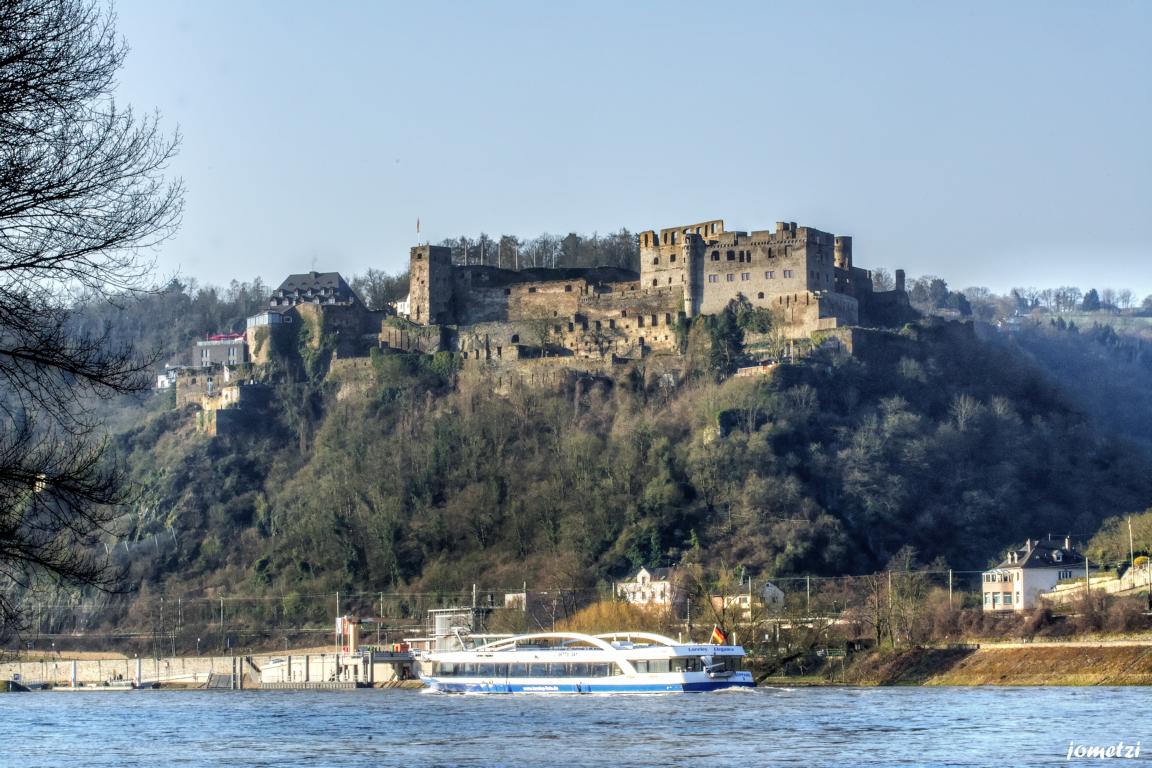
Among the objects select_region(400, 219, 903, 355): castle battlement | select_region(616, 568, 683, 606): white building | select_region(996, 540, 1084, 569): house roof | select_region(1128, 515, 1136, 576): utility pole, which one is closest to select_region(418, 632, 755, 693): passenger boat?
select_region(616, 568, 683, 606): white building

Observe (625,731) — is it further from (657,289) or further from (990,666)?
(657,289)

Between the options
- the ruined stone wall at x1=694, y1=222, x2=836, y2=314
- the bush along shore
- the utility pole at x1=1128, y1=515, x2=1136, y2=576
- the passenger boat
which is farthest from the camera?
the ruined stone wall at x1=694, y1=222, x2=836, y2=314

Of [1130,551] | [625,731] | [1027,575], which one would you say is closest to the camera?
[625,731]

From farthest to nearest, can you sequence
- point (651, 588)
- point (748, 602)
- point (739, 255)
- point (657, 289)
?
point (657, 289) → point (739, 255) → point (651, 588) → point (748, 602)

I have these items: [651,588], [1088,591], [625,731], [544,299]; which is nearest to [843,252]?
[544,299]

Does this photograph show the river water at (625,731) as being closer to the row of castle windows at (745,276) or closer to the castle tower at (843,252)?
the row of castle windows at (745,276)

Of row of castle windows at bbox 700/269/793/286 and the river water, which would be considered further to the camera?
row of castle windows at bbox 700/269/793/286

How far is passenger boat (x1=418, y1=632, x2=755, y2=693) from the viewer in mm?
78562

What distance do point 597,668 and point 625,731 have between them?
24384 millimetres

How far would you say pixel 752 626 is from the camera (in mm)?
89562

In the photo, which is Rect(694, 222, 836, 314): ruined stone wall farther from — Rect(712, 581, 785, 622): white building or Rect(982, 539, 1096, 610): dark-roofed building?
Rect(982, 539, 1096, 610): dark-roofed building

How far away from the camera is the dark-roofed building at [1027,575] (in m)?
96.2

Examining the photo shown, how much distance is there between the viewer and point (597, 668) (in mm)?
81500

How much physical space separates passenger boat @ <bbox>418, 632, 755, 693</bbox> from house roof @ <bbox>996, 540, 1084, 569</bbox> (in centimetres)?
2115
